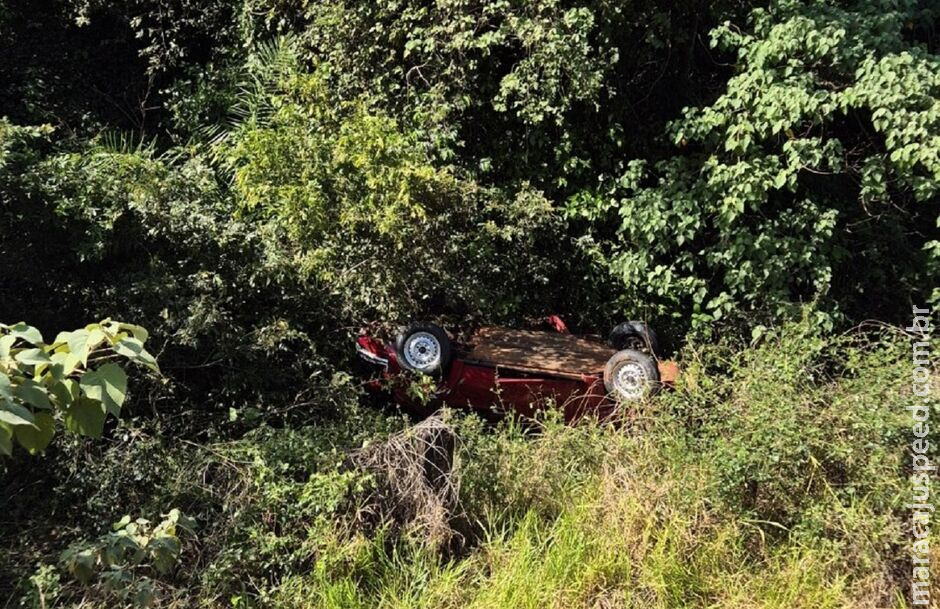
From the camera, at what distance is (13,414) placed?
4.87ft

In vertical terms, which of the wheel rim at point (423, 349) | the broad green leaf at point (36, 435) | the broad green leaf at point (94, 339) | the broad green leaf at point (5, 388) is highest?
the broad green leaf at point (94, 339)

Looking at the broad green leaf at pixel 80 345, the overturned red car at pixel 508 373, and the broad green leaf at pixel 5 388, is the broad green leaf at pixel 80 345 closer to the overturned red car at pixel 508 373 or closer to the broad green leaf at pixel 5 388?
the broad green leaf at pixel 5 388

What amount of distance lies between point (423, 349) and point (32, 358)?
332cm

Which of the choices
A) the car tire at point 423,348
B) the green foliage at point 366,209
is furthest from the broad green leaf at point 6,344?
the car tire at point 423,348

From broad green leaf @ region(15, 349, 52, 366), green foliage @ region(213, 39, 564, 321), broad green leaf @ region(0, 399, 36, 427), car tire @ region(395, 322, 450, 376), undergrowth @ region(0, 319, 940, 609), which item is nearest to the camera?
broad green leaf @ region(0, 399, 36, 427)

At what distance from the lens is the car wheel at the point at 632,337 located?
5.51 metres

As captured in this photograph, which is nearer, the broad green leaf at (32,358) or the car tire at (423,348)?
the broad green leaf at (32,358)

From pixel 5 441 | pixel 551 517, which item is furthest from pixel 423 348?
pixel 5 441

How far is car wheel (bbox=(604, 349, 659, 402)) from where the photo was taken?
475 centimetres

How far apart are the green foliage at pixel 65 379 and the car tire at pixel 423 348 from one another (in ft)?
10.2

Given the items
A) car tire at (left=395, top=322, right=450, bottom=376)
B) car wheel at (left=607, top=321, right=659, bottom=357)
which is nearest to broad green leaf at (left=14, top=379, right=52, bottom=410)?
car tire at (left=395, top=322, right=450, bottom=376)

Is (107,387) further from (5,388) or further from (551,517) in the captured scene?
(551,517)

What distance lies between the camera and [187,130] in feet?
22.5

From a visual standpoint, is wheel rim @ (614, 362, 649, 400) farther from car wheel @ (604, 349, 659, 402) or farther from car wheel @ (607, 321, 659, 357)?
car wheel @ (607, 321, 659, 357)
